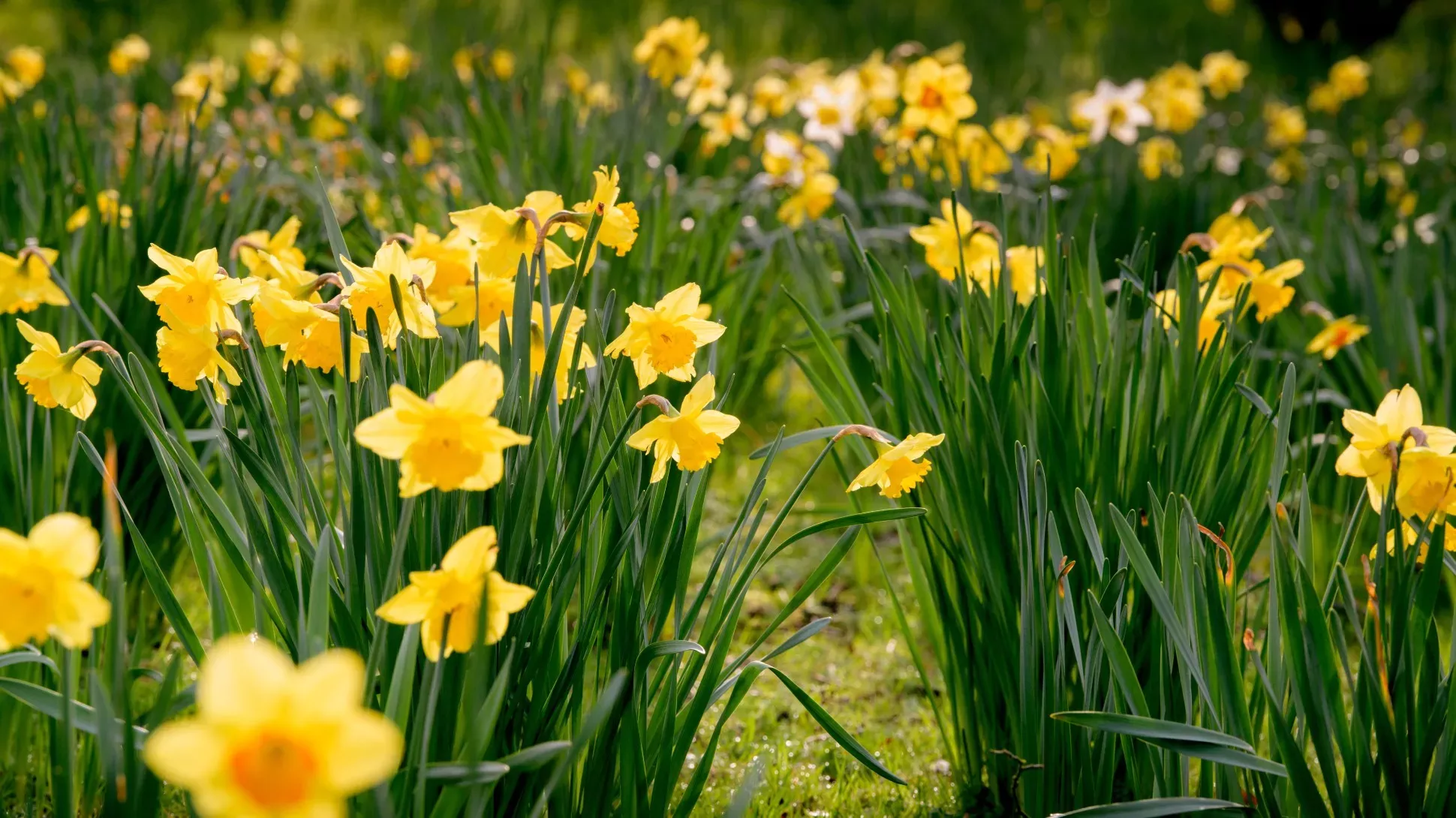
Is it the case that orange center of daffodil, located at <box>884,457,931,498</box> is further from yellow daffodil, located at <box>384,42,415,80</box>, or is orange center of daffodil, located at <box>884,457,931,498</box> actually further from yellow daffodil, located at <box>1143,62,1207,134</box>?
yellow daffodil, located at <box>384,42,415,80</box>

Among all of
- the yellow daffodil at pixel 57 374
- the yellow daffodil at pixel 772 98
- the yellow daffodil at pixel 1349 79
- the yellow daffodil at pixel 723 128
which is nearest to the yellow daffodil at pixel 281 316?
the yellow daffodil at pixel 57 374

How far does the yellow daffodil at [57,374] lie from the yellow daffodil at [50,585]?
45 centimetres

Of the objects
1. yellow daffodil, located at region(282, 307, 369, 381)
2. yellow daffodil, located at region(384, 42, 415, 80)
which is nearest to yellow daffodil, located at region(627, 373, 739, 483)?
yellow daffodil, located at region(282, 307, 369, 381)

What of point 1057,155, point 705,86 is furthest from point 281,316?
point 705,86

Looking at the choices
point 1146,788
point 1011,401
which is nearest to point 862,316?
point 1011,401

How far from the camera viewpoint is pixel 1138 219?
3.00 m

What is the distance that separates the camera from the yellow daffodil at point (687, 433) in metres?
1.09

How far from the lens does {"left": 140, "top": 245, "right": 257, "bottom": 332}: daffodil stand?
1.16 m

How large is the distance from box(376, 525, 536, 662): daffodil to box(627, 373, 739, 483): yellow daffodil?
26 cm

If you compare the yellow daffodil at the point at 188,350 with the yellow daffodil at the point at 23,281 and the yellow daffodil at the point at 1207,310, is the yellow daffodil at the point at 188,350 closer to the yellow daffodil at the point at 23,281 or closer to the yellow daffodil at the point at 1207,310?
the yellow daffodil at the point at 23,281

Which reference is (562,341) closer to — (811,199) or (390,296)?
(390,296)

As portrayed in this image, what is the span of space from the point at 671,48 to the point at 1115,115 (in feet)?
4.75

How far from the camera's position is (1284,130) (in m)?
4.20

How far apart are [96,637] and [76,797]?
17 cm
